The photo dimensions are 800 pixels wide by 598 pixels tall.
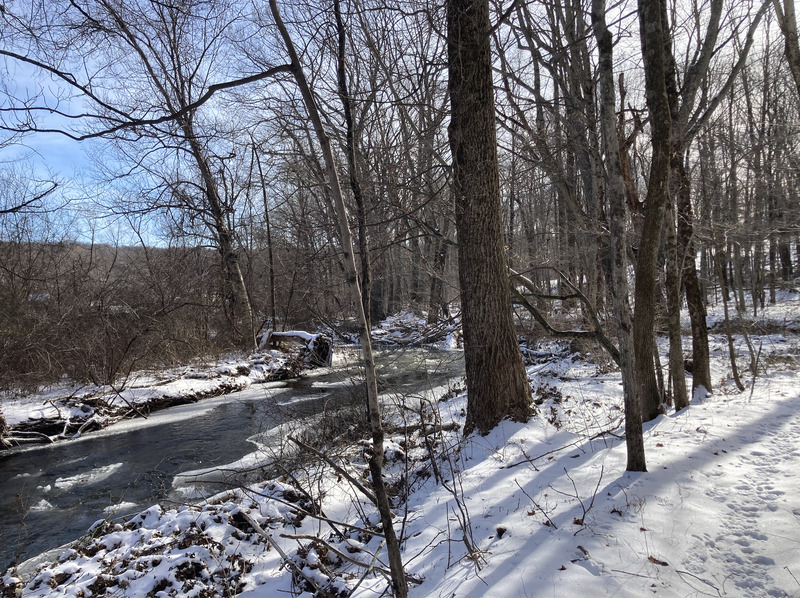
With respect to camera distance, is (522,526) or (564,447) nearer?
(522,526)

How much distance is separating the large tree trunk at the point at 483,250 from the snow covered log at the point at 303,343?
7096mm

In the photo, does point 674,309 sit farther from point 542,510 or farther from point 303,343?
point 303,343

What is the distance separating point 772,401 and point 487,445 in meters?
4.23

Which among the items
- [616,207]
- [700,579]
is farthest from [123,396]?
[700,579]

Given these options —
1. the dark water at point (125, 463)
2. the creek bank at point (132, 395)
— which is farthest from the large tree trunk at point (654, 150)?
the creek bank at point (132, 395)

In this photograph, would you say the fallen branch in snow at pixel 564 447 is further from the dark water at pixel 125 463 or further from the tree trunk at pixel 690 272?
the tree trunk at pixel 690 272

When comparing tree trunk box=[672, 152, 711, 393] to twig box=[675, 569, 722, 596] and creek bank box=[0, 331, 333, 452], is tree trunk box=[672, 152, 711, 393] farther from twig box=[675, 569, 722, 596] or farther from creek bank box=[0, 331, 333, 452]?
creek bank box=[0, 331, 333, 452]

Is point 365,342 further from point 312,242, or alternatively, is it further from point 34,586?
point 312,242

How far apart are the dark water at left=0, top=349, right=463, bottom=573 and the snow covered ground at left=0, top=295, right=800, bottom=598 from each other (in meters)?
0.94

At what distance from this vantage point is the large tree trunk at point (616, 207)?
364 centimetres

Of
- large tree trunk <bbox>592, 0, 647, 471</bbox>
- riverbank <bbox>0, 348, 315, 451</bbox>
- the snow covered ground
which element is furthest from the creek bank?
large tree trunk <bbox>592, 0, 647, 471</bbox>

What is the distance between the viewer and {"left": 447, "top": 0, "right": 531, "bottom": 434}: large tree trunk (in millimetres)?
5539

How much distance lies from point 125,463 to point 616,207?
27.0 ft

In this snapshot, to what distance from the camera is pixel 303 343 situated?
15891mm
